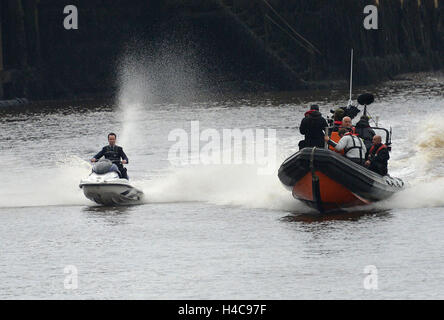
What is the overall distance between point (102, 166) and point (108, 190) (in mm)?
524

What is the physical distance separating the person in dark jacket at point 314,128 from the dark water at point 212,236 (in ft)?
4.84

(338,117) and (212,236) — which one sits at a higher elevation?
(338,117)

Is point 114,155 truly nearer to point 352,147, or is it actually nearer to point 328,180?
point 328,180

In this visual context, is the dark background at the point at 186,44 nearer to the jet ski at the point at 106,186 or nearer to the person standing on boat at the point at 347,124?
the jet ski at the point at 106,186

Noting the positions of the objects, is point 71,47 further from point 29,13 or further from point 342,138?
point 342,138

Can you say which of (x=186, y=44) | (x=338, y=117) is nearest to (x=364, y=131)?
(x=338, y=117)

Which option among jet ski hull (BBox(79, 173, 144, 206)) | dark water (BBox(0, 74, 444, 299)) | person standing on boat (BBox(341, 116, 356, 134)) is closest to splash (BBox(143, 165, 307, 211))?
dark water (BBox(0, 74, 444, 299))

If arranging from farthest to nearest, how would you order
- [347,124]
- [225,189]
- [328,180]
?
[225,189]
[347,124]
[328,180]

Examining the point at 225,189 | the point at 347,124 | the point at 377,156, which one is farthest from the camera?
the point at 225,189

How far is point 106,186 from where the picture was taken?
19.9 metres

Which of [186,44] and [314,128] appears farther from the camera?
[186,44]

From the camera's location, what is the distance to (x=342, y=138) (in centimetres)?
1834

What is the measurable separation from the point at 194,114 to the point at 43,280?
32.2 m

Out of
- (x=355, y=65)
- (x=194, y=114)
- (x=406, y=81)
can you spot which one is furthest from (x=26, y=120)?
(x=406, y=81)
